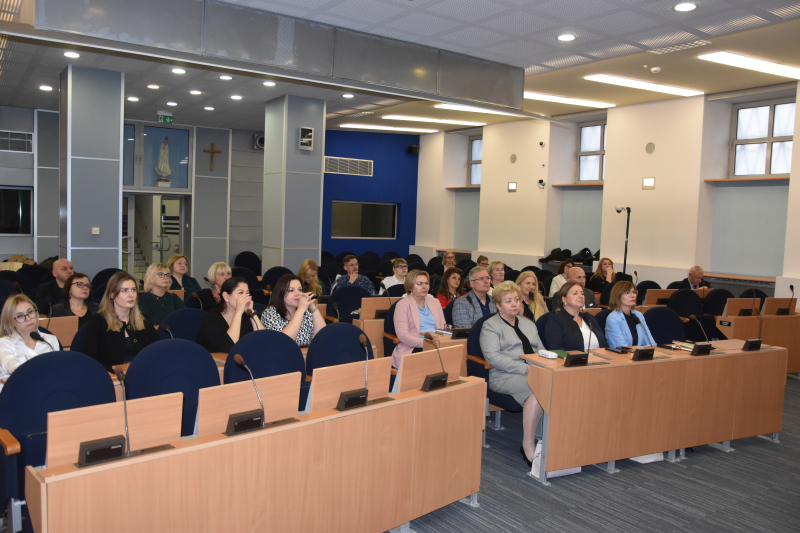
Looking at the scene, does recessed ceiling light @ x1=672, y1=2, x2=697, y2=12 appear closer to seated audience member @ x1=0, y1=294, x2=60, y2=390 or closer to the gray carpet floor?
the gray carpet floor

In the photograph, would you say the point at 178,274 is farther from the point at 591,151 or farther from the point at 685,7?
the point at 591,151

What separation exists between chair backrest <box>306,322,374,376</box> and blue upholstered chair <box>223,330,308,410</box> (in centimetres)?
11

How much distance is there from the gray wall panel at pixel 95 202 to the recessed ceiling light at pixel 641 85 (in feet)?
23.1

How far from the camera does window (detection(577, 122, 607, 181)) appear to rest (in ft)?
40.6

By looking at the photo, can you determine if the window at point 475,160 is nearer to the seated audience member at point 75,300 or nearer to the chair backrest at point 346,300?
the chair backrest at point 346,300

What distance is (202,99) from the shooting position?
10.1 meters

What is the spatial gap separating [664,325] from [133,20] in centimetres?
578

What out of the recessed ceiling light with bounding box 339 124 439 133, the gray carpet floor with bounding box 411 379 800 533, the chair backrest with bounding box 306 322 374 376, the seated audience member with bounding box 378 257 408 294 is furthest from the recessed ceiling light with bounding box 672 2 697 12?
the recessed ceiling light with bounding box 339 124 439 133

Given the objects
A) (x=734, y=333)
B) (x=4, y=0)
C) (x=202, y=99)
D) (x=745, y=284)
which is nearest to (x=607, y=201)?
(x=745, y=284)

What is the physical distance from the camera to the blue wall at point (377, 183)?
14.7 m

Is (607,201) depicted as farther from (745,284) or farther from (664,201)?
(745,284)

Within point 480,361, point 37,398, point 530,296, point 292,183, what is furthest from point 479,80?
point 37,398

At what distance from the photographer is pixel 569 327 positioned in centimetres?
481

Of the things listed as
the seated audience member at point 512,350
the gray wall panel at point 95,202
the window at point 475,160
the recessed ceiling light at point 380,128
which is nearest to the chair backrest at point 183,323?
the seated audience member at point 512,350
